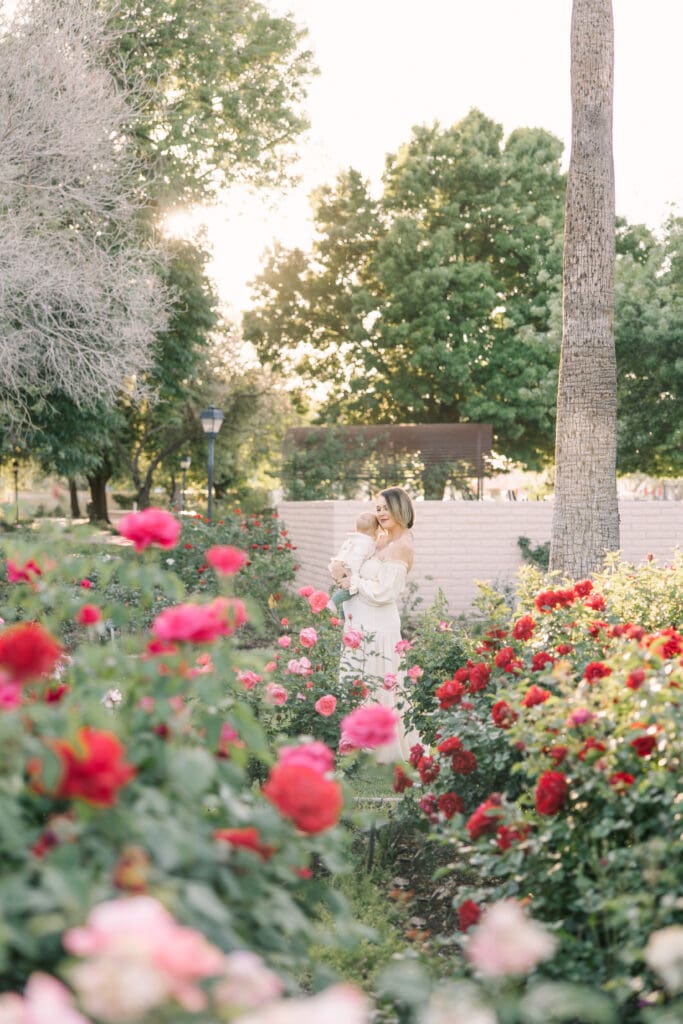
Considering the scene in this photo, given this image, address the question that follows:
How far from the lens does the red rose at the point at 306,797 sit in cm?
200

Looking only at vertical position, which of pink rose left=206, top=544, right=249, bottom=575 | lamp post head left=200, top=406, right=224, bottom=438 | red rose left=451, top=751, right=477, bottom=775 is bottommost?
red rose left=451, top=751, right=477, bottom=775

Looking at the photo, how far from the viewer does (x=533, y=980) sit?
302 cm

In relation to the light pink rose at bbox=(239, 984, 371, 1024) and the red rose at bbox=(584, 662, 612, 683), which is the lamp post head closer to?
the red rose at bbox=(584, 662, 612, 683)

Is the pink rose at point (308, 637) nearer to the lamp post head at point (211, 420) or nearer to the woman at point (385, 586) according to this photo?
the woman at point (385, 586)

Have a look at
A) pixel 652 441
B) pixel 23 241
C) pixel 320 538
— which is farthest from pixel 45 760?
pixel 652 441

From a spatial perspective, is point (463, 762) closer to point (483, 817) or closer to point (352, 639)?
point (483, 817)

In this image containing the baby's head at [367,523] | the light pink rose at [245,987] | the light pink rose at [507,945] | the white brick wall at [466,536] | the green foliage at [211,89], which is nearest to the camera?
the light pink rose at [245,987]

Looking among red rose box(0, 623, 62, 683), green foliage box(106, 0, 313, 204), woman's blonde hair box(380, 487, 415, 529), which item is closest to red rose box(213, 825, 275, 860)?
red rose box(0, 623, 62, 683)

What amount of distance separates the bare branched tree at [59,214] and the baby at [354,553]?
8.91m

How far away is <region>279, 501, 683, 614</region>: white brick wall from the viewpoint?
14.4m

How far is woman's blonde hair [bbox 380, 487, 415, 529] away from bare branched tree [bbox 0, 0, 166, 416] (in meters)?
9.21

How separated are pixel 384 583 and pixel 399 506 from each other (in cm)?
54

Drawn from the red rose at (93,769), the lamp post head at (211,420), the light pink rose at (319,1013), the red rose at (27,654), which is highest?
the lamp post head at (211,420)

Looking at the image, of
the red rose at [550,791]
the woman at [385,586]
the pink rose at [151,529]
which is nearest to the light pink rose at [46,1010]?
the pink rose at [151,529]
